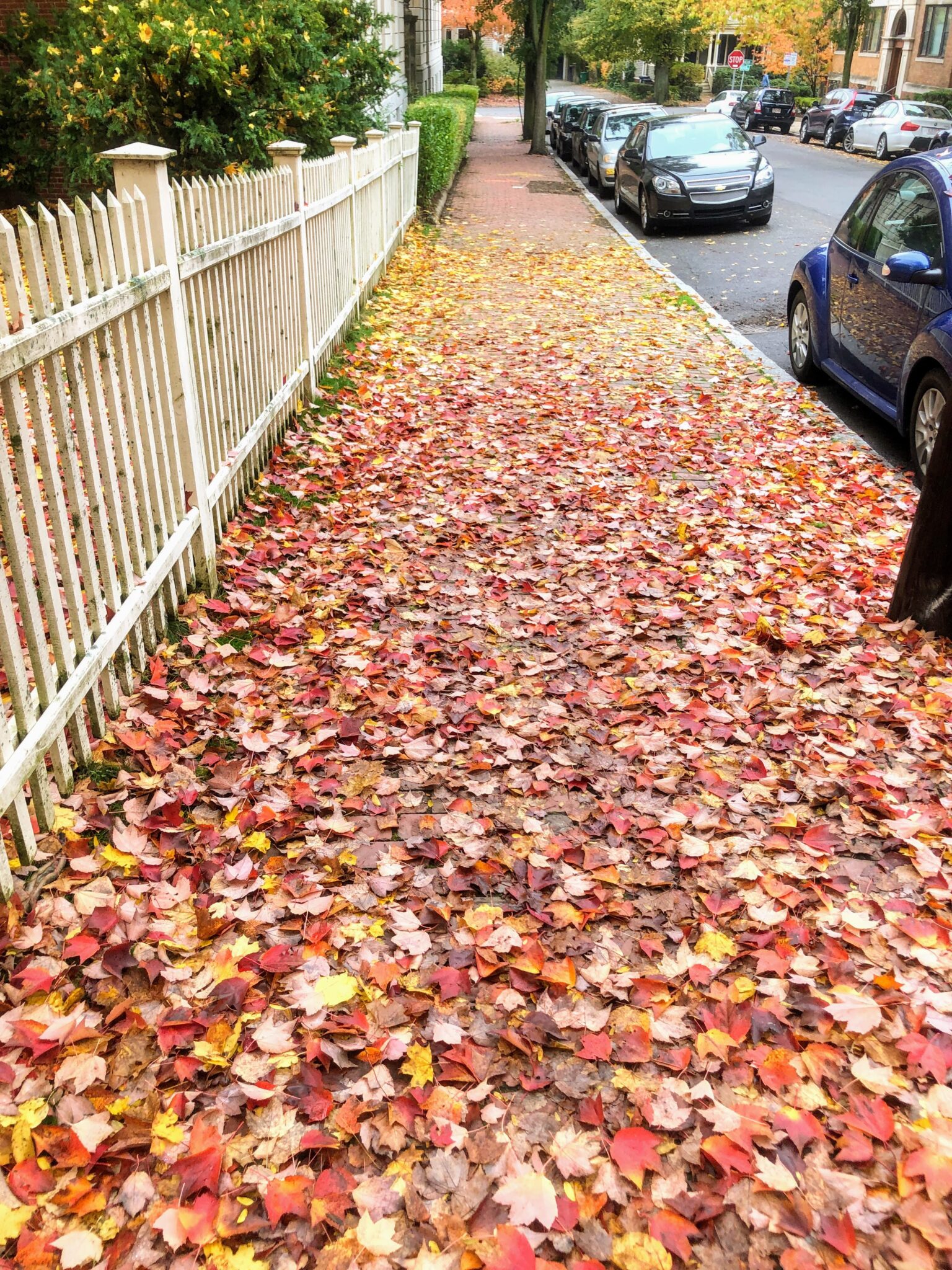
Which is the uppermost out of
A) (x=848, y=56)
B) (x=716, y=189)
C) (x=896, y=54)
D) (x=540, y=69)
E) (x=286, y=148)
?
(x=896, y=54)

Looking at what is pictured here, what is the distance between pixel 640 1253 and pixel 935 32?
5360 centimetres

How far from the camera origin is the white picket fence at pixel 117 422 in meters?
2.97

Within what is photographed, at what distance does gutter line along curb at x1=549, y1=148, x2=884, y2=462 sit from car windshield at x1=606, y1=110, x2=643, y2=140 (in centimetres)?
364

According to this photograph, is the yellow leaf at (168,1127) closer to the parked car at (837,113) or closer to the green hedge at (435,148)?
the green hedge at (435,148)

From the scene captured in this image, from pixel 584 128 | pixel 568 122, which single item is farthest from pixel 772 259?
pixel 568 122

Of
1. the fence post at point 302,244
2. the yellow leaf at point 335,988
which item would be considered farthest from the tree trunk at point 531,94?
the yellow leaf at point 335,988

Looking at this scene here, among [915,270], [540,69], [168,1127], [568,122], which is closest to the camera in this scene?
[168,1127]

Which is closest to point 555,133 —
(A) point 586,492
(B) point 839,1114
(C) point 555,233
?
(C) point 555,233

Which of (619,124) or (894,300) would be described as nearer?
(894,300)

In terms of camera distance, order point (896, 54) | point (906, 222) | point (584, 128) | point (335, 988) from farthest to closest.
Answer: point (896, 54) < point (584, 128) < point (906, 222) < point (335, 988)

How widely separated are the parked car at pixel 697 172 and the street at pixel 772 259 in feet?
1.38

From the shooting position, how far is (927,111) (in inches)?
1202

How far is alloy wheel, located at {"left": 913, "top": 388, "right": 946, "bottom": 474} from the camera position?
20.5 feet

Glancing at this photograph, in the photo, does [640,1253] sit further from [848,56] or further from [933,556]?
[848,56]
